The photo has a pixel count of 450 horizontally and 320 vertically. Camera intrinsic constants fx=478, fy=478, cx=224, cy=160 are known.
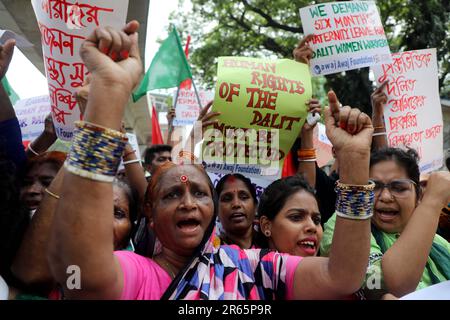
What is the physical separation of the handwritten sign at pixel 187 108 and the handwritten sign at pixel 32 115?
2.14 m

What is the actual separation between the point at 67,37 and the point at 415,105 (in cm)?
249

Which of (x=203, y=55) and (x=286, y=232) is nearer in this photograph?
(x=286, y=232)

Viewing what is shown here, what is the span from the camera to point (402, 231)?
82.8 inches

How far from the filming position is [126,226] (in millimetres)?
2514

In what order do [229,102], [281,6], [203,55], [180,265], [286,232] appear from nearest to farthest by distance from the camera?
[180,265] < [286,232] < [229,102] < [281,6] < [203,55]

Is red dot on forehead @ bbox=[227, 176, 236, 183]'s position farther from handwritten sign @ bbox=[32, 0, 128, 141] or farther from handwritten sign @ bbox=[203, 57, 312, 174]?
handwritten sign @ bbox=[32, 0, 128, 141]

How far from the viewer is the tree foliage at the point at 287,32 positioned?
377 inches

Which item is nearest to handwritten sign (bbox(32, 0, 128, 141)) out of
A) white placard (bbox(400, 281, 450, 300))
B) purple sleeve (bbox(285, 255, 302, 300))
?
purple sleeve (bbox(285, 255, 302, 300))

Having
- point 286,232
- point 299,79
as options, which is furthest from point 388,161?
point 299,79

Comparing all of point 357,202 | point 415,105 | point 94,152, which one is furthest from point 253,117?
point 94,152

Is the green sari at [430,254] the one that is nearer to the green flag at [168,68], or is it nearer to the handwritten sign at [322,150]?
the handwritten sign at [322,150]

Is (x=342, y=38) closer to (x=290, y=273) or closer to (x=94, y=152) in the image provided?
(x=290, y=273)
